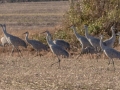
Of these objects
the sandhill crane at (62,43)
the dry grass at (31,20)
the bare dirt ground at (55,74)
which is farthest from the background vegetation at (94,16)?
the bare dirt ground at (55,74)

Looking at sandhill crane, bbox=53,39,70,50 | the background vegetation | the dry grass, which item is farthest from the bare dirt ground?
the dry grass

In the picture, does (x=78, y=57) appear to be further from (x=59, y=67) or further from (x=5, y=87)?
(x=5, y=87)

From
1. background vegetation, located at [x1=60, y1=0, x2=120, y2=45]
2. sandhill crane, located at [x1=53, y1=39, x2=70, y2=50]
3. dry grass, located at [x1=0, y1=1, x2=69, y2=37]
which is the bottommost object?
dry grass, located at [x1=0, y1=1, x2=69, y2=37]

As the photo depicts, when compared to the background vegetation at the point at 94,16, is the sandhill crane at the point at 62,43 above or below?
below

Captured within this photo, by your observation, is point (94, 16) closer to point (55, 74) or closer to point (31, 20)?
point (55, 74)

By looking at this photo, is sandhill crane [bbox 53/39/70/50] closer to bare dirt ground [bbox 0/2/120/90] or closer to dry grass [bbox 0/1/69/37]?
bare dirt ground [bbox 0/2/120/90]

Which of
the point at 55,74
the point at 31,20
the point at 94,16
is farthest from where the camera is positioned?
the point at 31,20

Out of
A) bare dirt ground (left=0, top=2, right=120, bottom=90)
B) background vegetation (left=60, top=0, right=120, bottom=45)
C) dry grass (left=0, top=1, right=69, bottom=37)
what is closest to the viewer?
bare dirt ground (left=0, top=2, right=120, bottom=90)

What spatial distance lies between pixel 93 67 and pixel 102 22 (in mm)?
6267

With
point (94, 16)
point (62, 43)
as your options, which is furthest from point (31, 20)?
point (62, 43)

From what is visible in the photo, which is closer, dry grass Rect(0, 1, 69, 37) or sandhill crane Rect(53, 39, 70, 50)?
sandhill crane Rect(53, 39, 70, 50)

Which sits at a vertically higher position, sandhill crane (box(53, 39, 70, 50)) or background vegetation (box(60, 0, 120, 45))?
background vegetation (box(60, 0, 120, 45))

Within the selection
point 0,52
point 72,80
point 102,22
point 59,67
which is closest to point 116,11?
point 102,22

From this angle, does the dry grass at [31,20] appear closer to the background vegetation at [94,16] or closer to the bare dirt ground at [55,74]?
the background vegetation at [94,16]
